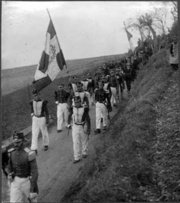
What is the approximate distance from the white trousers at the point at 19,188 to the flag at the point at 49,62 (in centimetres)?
271

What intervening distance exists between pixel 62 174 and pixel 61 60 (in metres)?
3.19

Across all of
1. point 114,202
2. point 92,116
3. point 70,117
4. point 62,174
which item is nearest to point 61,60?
point 70,117

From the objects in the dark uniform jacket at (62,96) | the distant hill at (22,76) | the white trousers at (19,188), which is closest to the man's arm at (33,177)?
the white trousers at (19,188)

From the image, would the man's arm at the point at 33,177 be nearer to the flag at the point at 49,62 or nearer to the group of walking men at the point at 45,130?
the group of walking men at the point at 45,130

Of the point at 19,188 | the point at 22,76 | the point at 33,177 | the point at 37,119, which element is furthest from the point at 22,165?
the point at 22,76

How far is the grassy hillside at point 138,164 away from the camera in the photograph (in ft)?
19.3

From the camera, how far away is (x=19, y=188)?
19.8 ft

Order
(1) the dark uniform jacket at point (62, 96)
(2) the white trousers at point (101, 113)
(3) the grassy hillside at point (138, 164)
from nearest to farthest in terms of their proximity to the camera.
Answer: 1. (3) the grassy hillside at point (138, 164)
2. (2) the white trousers at point (101, 113)
3. (1) the dark uniform jacket at point (62, 96)

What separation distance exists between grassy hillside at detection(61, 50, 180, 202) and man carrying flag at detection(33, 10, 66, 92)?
8.01 feet

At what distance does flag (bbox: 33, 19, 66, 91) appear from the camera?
26.8ft

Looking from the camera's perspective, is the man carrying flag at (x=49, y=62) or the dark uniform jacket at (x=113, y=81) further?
the dark uniform jacket at (x=113, y=81)

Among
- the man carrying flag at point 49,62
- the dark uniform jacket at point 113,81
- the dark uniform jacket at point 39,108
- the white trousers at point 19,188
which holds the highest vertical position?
the man carrying flag at point 49,62

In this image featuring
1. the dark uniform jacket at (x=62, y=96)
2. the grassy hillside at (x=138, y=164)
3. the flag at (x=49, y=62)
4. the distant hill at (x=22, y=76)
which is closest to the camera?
the grassy hillside at (x=138, y=164)

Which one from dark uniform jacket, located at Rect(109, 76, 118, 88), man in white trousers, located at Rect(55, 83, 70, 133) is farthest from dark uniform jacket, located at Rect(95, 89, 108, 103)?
dark uniform jacket, located at Rect(109, 76, 118, 88)
